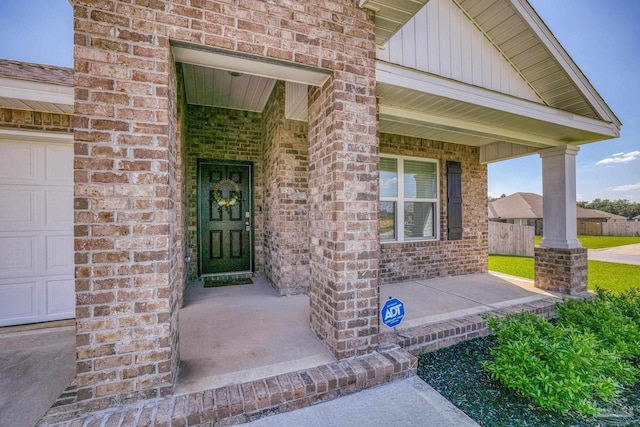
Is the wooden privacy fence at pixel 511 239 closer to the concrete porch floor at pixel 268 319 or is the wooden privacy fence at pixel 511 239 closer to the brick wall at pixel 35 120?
the concrete porch floor at pixel 268 319

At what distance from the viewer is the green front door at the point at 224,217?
4.94 meters

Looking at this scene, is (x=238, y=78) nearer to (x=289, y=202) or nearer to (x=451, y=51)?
(x=289, y=202)

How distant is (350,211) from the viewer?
2213mm

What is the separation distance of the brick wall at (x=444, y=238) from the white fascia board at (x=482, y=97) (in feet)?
6.25

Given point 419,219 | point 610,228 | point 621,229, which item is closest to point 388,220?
point 419,219

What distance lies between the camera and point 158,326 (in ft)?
5.61

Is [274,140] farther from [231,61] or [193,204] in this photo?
[231,61]

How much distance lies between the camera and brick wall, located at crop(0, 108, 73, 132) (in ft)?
9.36

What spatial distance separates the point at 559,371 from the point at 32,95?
5.03 metres

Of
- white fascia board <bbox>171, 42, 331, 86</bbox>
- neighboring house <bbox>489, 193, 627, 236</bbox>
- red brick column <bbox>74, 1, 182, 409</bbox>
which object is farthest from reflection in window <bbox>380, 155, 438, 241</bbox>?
neighboring house <bbox>489, 193, 627, 236</bbox>

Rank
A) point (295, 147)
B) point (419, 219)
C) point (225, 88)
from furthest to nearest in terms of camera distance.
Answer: point (419, 219) → point (225, 88) → point (295, 147)

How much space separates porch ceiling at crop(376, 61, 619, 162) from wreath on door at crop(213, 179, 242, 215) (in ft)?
9.47

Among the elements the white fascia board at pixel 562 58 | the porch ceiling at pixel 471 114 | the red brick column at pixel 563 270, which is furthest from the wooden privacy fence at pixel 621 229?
the white fascia board at pixel 562 58

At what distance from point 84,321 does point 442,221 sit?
5420mm
